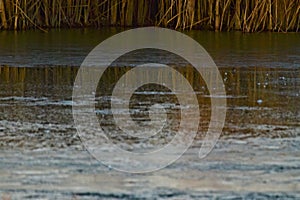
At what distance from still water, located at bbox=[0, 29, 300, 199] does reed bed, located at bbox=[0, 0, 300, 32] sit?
3103mm

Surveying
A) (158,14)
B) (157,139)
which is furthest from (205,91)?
(158,14)

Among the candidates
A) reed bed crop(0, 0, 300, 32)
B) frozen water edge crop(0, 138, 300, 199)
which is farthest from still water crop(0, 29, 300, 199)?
reed bed crop(0, 0, 300, 32)

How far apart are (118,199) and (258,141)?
1.42 metres

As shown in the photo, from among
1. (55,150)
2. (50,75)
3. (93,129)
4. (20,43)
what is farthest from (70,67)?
(55,150)

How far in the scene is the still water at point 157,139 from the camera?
395 centimetres

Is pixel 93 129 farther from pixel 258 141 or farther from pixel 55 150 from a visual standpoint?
pixel 258 141

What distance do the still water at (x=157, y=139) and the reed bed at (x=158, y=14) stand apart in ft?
10.2

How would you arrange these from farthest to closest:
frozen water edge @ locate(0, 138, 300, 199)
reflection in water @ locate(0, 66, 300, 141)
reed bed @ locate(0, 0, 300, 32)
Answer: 1. reed bed @ locate(0, 0, 300, 32)
2. reflection in water @ locate(0, 66, 300, 141)
3. frozen water edge @ locate(0, 138, 300, 199)

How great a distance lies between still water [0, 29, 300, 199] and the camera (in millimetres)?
3949

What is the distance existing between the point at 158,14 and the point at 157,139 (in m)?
8.07

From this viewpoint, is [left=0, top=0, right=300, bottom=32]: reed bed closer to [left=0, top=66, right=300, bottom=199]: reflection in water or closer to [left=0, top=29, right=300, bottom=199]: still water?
[left=0, top=29, right=300, bottom=199]: still water

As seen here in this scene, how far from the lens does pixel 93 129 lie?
17.4 ft

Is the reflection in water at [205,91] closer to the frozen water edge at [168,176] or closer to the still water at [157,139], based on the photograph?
the still water at [157,139]

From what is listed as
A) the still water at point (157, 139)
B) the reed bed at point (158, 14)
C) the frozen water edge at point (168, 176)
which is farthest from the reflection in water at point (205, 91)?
the reed bed at point (158, 14)
